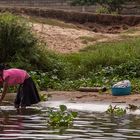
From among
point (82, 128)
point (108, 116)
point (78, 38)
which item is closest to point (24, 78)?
point (108, 116)

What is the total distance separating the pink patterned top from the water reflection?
0.74m

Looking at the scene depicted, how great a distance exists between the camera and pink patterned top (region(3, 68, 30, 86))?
15469 millimetres

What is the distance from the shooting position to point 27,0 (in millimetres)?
41500

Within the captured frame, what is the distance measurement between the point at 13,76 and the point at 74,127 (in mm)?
3723

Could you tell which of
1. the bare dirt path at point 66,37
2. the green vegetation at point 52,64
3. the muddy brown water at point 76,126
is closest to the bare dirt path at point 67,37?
the bare dirt path at point 66,37

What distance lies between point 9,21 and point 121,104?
6.83m

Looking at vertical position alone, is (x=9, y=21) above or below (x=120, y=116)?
above

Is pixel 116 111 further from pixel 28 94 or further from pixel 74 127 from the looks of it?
pixel 74 127

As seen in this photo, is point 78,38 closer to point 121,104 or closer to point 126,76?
point 126,76

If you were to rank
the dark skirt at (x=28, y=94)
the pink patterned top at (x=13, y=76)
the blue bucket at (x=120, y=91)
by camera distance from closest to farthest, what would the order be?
the pink patterned top at (x=13, y=76)
the dark skirt at (x=28, y=94)
the blue bucket at (x=120, y=91)

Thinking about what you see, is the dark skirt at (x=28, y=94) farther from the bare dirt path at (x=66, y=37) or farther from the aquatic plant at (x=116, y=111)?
the bare dirt path at (x=66, y=37)

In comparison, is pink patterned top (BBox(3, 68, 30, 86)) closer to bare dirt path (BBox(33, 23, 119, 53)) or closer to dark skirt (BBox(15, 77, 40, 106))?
dark skirt (BBox(15, 77, 40, 106))

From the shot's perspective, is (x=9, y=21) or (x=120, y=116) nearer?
(x=120, y=116)

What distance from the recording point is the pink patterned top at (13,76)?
50.8 ft
